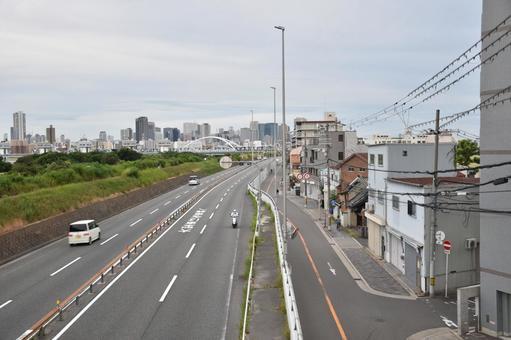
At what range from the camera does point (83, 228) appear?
1320 inches

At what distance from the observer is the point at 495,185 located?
1534cm

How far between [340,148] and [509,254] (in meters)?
46.4

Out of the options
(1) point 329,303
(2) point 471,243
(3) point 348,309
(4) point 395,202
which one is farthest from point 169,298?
(2) point 471,243

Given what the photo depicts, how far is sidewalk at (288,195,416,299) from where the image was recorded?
22.4 m

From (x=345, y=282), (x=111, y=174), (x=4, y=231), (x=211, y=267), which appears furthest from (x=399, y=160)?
(x=111, y=174)

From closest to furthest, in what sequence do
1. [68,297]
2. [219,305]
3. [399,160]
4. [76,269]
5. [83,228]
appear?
[219,305]
[68,297]
[76,269]
[399,160]
[83,228]

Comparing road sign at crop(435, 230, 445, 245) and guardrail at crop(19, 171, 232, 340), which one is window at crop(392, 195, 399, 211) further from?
guardrail at crop(19, 171, 232, 340)

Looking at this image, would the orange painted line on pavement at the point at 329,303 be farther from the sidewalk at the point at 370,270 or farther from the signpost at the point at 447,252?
the signpost at the point at 447,252

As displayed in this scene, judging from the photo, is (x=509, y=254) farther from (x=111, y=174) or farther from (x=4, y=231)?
(x=111, y=174)

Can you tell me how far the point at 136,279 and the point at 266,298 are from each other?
7734mm

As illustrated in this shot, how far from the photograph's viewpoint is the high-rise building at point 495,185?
15.6m

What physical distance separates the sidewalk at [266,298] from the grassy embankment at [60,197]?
1886cm

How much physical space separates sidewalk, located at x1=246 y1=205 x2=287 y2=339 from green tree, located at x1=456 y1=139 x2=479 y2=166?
124ft

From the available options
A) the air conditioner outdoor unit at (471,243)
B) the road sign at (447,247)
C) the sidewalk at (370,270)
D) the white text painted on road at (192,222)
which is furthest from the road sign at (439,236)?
the white text painted on road at (192,222)
